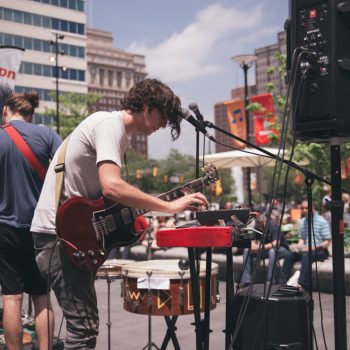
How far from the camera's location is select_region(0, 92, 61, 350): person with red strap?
3.87 metres

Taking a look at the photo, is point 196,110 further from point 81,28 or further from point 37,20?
point 81,28

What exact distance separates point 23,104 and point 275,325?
8.25ft

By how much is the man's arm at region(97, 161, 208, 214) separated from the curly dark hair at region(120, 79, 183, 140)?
46 cm

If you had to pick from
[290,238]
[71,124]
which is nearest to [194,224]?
[290,238]

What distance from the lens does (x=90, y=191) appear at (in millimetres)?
3145

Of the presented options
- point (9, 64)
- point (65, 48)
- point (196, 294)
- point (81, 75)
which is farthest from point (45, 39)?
point (196, 294)

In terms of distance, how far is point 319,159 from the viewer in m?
22.1

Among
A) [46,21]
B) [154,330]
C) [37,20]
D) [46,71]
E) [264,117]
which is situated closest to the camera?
[154,330]

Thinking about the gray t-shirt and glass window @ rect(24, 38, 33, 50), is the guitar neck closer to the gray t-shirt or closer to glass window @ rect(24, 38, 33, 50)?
the gray t-shirt

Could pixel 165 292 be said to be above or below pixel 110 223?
below

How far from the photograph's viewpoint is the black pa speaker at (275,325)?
10.9 feet

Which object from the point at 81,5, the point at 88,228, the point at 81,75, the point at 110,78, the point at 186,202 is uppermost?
the point at 110,78

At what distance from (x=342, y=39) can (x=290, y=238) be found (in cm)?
931

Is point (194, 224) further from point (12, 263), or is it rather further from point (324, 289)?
point (324, 289)
